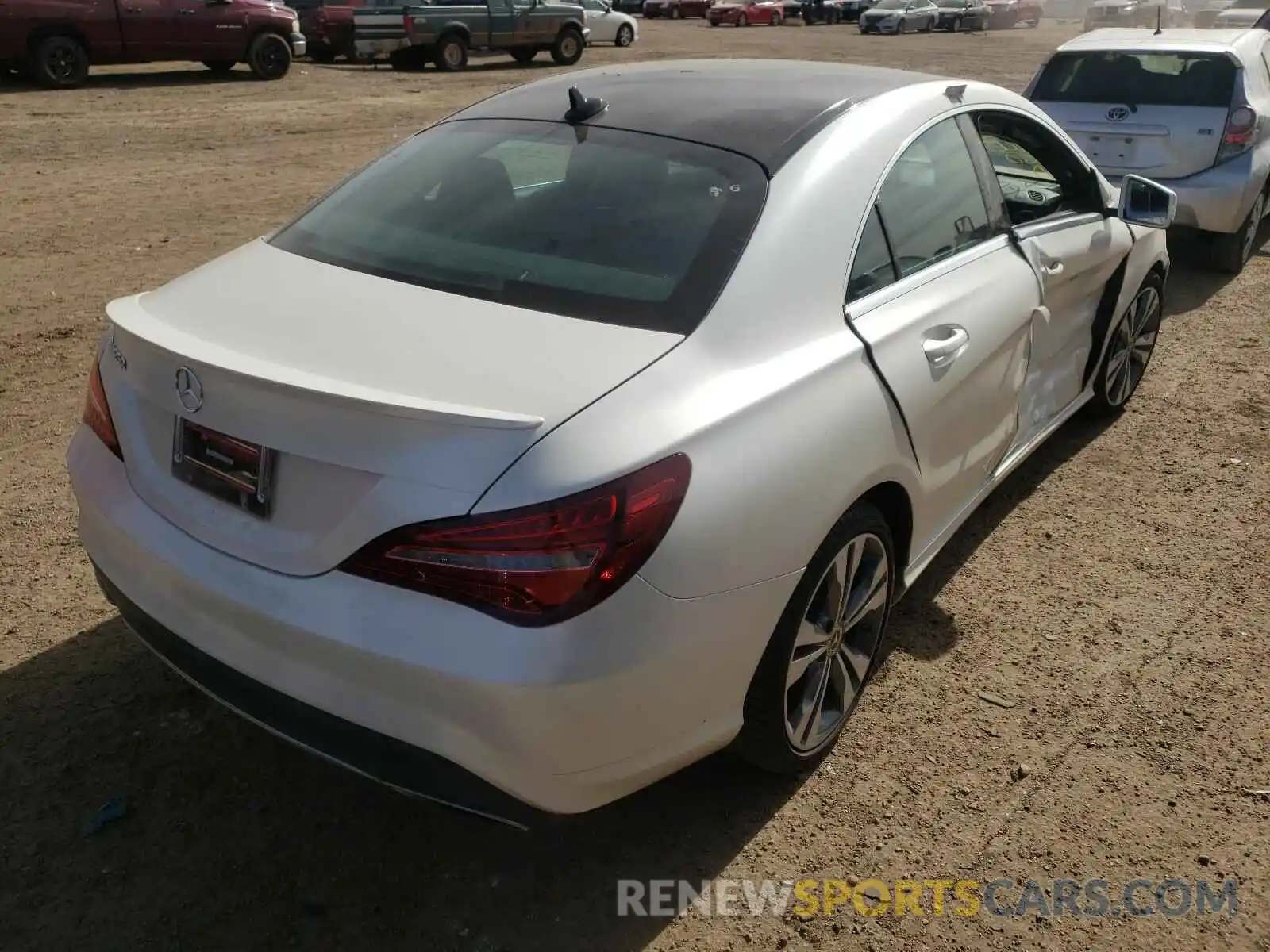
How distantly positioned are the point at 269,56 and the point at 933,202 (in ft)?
56.6

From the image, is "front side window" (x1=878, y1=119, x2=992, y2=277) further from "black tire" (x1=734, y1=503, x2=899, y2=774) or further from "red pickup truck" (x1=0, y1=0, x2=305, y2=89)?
"red pickup truck" (x1=0, y1=0, x2=305, y2=89)

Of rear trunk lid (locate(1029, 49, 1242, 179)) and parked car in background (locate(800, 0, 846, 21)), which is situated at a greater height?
parked car in background (locate(800, 0, 846, 21))

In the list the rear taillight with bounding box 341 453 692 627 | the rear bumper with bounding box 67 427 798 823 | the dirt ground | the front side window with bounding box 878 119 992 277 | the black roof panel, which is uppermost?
the black roof panel

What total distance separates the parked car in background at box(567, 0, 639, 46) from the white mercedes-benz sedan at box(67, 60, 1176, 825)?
2541cm

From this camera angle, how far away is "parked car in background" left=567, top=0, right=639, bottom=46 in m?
27.0

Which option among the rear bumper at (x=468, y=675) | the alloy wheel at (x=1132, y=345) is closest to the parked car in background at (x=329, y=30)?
the alloy wheel at (x=1132, y=345)

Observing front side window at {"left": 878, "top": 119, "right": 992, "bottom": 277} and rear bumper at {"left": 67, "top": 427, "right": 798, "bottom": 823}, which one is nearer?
rear bumper at {"left": 67, "top": 427, "right": 798, "bottom": 823}

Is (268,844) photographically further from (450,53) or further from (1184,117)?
(450,53)

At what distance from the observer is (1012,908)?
2.61 m

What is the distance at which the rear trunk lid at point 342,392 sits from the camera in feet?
6.95

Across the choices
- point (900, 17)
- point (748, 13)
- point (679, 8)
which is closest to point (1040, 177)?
point (900, 17)

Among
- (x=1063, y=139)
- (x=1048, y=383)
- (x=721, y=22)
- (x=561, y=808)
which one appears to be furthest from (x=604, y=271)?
(x=721, y=22)

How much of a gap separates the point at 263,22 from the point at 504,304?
57.3ft

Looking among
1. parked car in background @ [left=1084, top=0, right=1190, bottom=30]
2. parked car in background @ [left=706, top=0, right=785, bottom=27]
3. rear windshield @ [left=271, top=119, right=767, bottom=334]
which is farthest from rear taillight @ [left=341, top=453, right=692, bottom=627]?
parked car in background @ [left=706, top=0, right=785, bottom=27]
